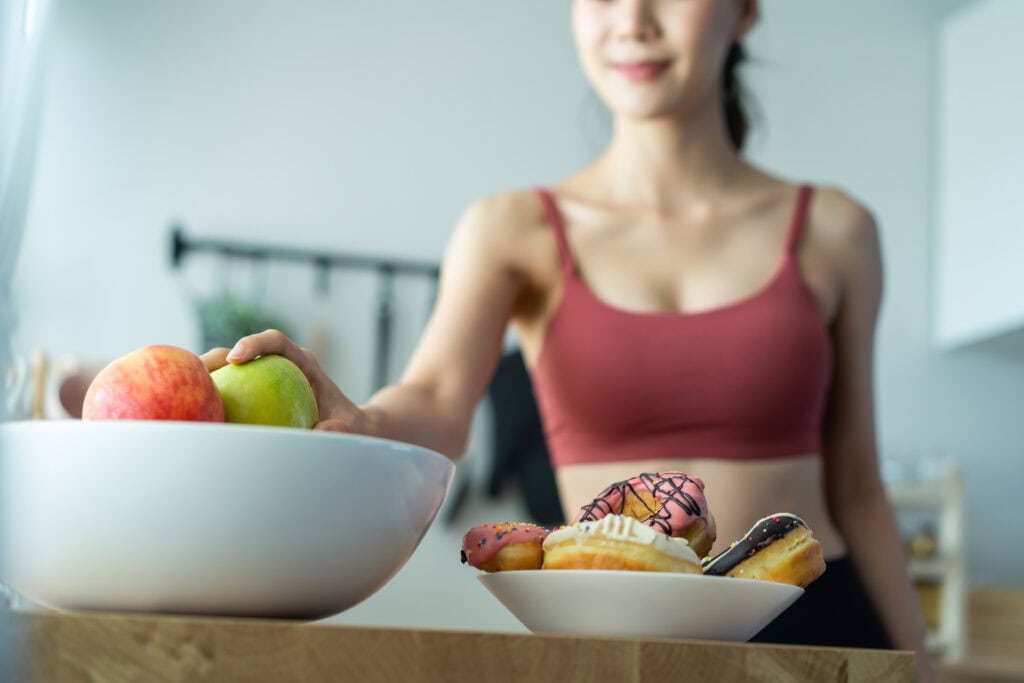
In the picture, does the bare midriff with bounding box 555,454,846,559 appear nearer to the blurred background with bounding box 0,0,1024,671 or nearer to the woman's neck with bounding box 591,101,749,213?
the woman's neck with bounding box 591,101,749,213

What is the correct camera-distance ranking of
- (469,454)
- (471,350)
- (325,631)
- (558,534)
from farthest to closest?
(469,454), (471,350), (558,534), (325,631)

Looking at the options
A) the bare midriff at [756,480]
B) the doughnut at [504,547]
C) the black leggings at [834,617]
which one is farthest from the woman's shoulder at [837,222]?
the doughnut at [504,547]

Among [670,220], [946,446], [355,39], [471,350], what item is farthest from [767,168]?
[471,350]

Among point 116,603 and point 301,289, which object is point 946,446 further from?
point 116,603

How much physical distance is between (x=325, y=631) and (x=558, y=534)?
0.45 feet

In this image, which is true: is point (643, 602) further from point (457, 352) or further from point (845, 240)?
point (845, 240)

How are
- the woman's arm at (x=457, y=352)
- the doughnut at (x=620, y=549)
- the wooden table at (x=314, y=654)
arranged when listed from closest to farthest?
1. the wooden table at (x=314, y=654)
2. the doughnut at (x=620, y=549)
3. the woman's arm at (x=457, y=352)

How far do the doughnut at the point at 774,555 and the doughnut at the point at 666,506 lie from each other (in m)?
0.01

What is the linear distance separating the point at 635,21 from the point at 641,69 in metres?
0.04

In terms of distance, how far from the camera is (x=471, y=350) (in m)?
0.95

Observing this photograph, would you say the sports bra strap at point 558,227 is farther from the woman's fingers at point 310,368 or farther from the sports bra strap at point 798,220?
the woman's fingers at point 310,368

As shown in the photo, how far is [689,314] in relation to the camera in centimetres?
105

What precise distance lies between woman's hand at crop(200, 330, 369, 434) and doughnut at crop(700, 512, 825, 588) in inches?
6.2

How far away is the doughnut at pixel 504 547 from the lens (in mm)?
412
